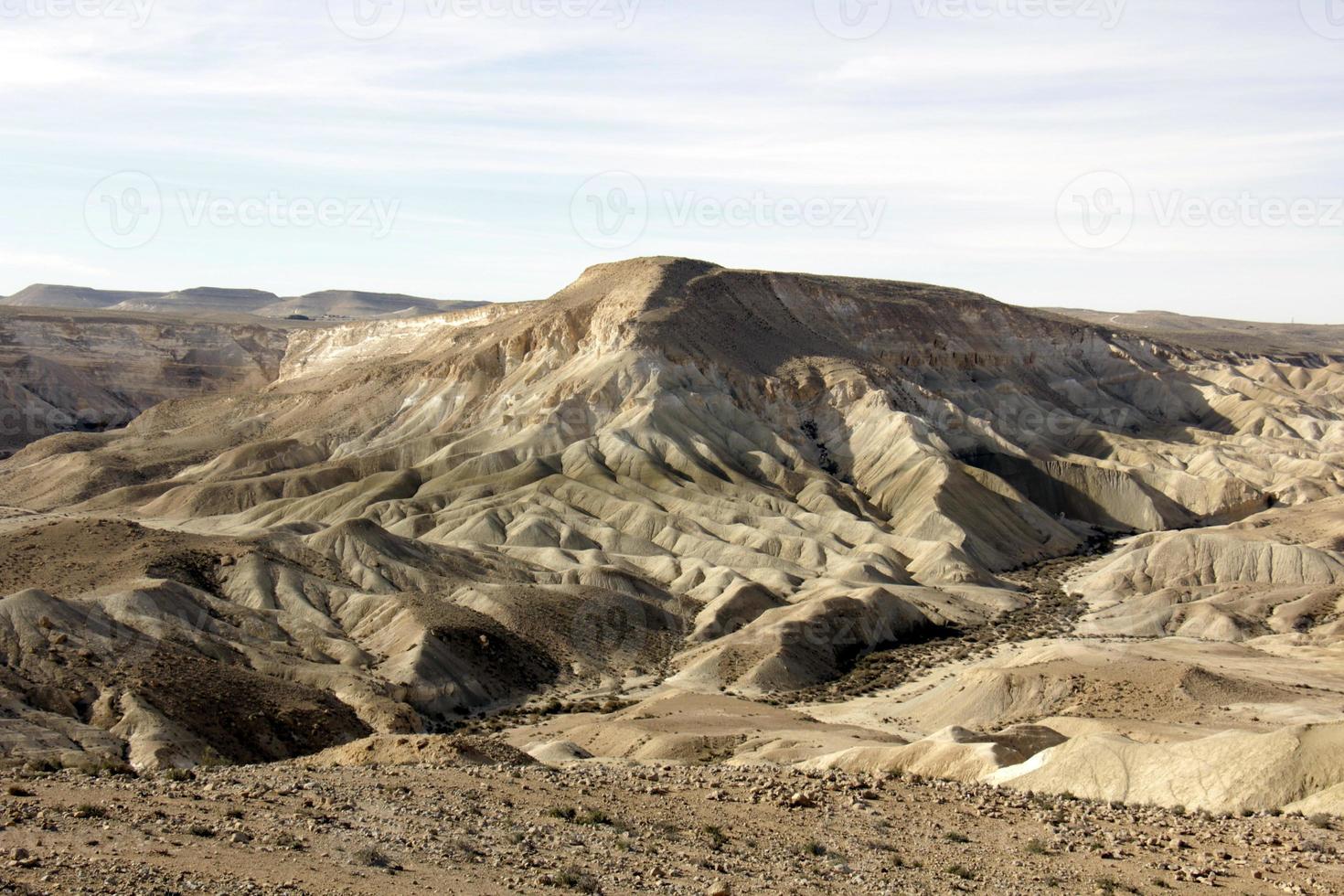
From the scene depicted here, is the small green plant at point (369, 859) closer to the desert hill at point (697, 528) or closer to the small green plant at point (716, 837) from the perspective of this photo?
the small green plant at point (716, 837)

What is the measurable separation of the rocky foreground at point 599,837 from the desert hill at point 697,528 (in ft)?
15.5

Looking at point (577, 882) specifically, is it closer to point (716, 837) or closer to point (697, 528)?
point (716, 837)

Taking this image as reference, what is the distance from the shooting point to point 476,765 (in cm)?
2667

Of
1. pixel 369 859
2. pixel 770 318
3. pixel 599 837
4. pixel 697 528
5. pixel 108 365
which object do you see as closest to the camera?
pixel 369 859

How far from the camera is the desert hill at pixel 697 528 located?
150ft

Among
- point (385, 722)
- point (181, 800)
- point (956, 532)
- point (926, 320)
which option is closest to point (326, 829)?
point (181, 800)

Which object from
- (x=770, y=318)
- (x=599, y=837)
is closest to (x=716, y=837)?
(x=599, y=837)

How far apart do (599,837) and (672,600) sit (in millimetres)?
55216

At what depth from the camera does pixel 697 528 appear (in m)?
93.2

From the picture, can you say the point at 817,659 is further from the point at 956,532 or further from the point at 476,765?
the point at 476,765

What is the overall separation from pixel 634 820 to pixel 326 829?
5187mm

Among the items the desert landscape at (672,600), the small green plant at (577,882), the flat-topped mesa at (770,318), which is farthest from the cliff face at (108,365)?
the small green plant at (577,882)

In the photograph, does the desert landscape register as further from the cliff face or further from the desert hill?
the cliff face

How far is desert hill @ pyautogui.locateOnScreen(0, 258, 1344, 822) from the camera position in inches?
1801
